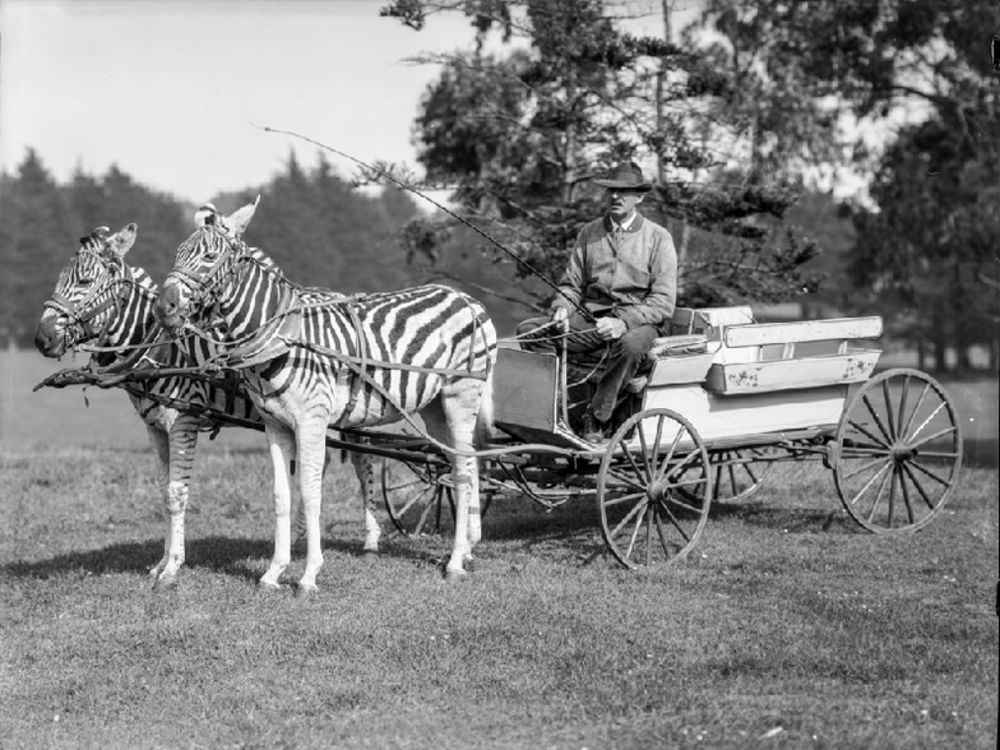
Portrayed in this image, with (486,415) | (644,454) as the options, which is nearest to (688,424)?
(644,454)

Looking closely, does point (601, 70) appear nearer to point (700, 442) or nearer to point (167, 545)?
point (700, 442)

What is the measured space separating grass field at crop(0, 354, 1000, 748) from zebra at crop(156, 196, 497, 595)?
81 cm

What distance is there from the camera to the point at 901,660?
7418mm

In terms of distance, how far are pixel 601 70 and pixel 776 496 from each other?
5729 millimetres

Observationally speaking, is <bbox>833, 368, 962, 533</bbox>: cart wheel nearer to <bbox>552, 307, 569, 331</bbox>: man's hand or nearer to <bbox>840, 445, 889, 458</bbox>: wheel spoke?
<bbox>840, 445, 889, 458</bbox>: wheel spoke

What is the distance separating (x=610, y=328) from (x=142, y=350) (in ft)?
11.4

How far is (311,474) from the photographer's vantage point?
30.1ft

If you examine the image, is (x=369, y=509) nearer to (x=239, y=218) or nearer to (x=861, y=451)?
(x=239, y=218)

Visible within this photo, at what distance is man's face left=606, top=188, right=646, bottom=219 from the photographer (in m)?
10.2

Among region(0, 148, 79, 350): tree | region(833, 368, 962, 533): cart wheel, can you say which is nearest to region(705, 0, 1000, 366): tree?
region(833, 368, 962, 533): cart wheel

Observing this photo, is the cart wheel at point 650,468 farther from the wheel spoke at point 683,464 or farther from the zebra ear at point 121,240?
the zebra ear at point 121,240

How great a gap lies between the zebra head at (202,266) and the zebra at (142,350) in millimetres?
→ 555

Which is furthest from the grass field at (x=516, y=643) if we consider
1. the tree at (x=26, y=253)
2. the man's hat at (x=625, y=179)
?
the tree at (x=26, y=253)

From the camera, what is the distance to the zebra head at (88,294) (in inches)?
359
